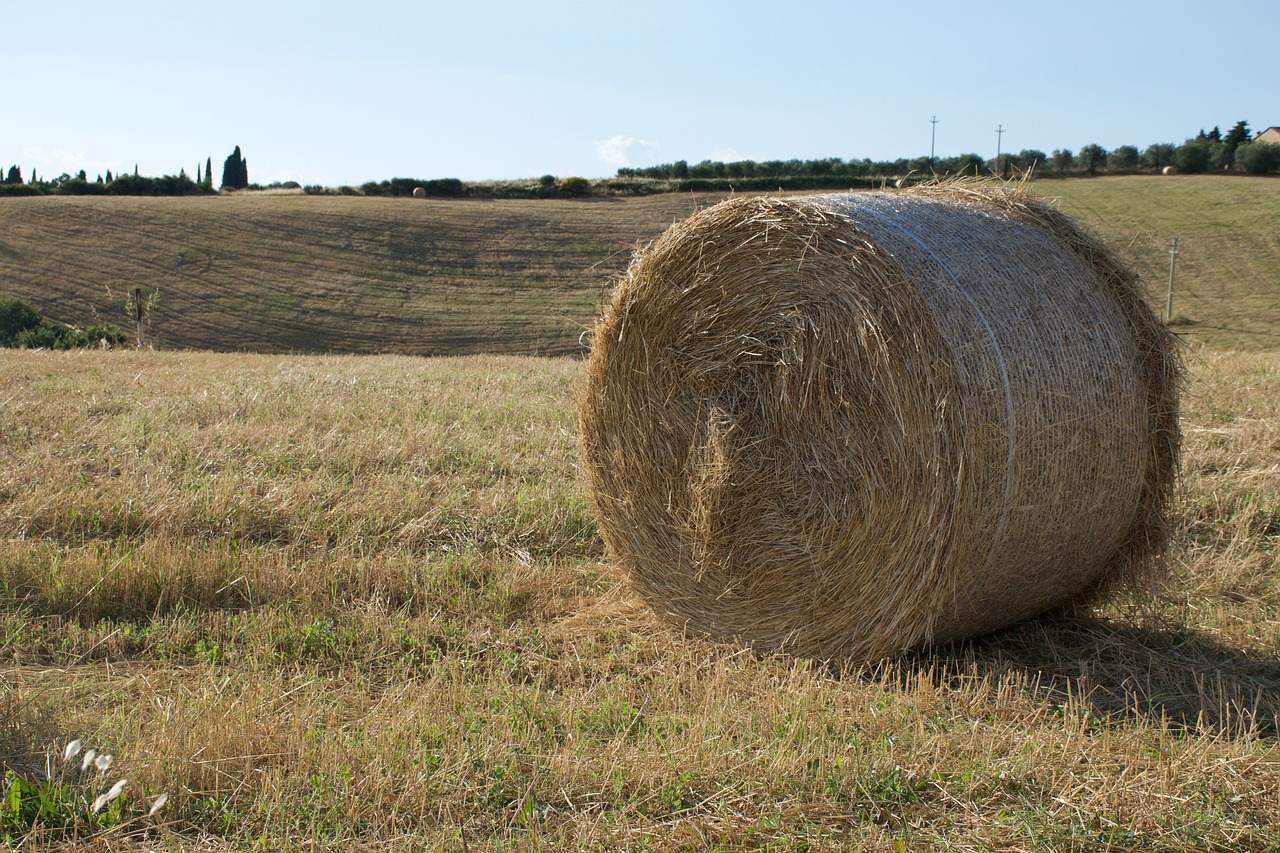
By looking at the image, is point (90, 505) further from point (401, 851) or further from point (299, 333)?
point (299, 333)

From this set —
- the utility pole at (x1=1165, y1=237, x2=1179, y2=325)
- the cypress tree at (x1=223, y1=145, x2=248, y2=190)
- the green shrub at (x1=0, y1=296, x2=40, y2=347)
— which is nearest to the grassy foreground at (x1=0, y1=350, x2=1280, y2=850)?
the green shrub at (x1=0, y1=296, x2=40, y2=347)

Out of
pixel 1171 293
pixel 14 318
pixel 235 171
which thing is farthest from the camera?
pixel 235 171

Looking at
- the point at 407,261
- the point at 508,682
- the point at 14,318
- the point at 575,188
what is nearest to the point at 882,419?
the point at 508,682

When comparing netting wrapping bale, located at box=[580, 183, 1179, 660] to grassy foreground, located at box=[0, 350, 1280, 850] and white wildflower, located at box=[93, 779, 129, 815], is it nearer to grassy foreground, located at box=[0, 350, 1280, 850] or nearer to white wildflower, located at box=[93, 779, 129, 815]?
grassy foreground, located at box=[0, 350, 1280, 850]

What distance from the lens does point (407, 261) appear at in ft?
128

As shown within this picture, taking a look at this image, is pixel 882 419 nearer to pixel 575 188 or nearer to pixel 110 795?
pixel 110 795

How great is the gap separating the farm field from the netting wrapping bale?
0.27m

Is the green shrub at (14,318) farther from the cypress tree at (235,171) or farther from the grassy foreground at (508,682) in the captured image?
the cypress tree at (235,171)

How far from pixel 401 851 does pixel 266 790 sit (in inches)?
21.6

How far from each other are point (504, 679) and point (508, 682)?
0.03 metres

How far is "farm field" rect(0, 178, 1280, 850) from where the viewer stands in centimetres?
307

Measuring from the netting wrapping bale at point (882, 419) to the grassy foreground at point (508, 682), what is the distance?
12.2 inches

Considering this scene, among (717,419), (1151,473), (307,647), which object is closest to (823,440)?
(717,419)

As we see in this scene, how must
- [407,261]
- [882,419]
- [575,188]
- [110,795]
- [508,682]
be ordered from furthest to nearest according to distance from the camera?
1. [575,188]
2. [407,261]
3. [882,419]
4. [508,682]
5. [110,795]
